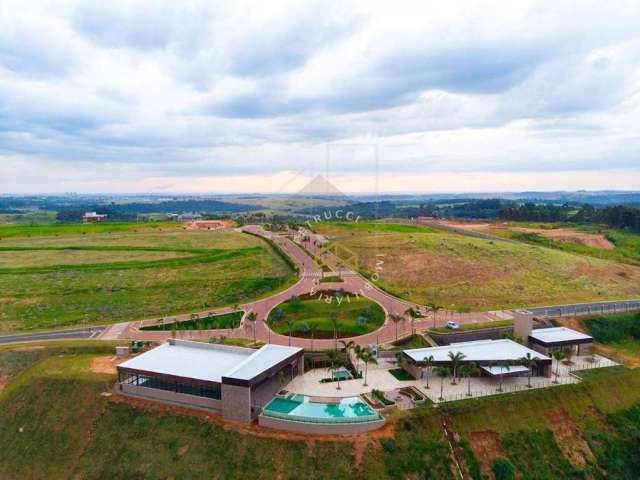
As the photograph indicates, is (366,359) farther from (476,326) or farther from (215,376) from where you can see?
(476,326)

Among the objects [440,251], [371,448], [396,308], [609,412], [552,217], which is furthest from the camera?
[552,217]

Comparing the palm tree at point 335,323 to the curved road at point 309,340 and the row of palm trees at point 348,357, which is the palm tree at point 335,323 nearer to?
the curved road at point 309,340

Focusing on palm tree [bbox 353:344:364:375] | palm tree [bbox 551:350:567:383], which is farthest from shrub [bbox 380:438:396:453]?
palm tree [bbox 551:350:567:383]

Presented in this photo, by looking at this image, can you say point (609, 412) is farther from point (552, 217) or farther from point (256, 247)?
point (552, 217)

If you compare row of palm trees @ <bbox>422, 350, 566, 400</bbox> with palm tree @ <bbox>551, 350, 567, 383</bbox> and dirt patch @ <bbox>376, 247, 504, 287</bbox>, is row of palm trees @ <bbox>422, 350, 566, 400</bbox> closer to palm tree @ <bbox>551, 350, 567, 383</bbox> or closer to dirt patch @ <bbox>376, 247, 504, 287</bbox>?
palm tree @ <bbox>551, 350, 567, 383</bbox>

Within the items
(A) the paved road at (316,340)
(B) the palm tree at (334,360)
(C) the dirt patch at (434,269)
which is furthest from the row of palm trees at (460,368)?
(C) the dirt patch at (434,269)

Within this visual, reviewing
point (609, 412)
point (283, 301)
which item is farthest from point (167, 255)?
point (609, 412)

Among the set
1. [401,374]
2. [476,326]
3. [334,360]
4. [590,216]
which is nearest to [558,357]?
[476,326]
